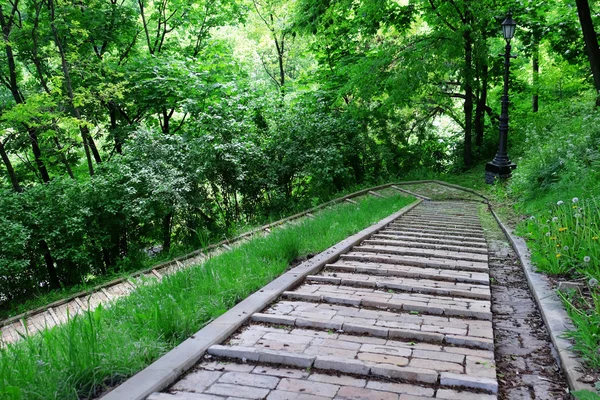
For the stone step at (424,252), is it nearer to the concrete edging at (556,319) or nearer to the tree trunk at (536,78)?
the concrete edging at (556,319)

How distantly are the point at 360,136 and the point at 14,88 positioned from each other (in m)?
12.0

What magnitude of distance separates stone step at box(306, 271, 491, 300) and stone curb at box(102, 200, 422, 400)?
311mm

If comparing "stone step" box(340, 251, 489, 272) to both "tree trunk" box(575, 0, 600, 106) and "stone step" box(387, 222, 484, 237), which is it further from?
"tree trunk" box(575, 0, 600, 106)

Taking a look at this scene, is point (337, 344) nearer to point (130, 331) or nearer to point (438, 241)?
point (130, 331)

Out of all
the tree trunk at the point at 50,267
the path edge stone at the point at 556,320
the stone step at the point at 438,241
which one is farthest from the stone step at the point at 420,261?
the tree trunk at the point at 50,267

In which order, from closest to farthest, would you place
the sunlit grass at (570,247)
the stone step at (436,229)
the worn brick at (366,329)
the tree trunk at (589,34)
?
the worn brick at (366,329), the sunlit grass at (570,247), the stone step at (436,229), the tree trunk at (589,34)

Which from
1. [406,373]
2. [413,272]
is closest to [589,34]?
[413,272]

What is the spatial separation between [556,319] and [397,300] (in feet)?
3.98

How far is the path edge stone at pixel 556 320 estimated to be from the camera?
2.67 metres

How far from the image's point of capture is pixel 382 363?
9.26 ft

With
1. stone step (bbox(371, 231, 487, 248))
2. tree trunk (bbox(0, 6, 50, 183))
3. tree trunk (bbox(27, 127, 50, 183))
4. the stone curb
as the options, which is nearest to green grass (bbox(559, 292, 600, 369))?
the stone curb

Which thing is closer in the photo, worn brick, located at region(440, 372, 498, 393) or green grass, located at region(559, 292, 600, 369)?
worn brick, located at region(440, 372, 498, 393)

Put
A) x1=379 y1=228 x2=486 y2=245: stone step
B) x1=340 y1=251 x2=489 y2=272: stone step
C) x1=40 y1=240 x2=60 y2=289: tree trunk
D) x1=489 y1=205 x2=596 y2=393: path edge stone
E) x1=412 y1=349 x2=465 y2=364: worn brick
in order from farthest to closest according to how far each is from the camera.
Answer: x1=40 y1=240 x2=60 y2=289: tree trunk
x1=379 y1=228 x2=486 y2=245: stone step
x1=340 y1=251 x2=489 y2=272: stone step
x1=412 y1=349 x2=465 y2=364: worn brick
x1=489 y1=205 x2=596 y2=393: path edge stone

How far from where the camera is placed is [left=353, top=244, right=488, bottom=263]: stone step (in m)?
5.90
